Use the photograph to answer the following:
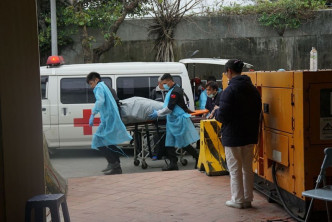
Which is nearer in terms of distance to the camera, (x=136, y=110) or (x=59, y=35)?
(x=136, y=110)

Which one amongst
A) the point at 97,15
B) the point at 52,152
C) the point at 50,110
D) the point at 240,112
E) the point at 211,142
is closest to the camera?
the point at 240,112

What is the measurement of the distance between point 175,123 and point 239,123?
12.2 ft

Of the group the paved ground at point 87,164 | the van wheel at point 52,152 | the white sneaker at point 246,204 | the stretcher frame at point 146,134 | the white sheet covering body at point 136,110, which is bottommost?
the paved ground at point 87,164

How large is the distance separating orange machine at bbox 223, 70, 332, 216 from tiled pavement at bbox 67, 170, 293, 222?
1.58 feet

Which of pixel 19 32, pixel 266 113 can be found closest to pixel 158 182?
pixel 266 113

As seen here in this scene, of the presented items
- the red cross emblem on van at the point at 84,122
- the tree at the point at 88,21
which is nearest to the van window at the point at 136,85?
the red cross emblem on van at the point at 84,122

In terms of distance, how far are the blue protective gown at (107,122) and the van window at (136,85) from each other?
2.02 m

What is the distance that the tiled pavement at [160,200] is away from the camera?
618 cm

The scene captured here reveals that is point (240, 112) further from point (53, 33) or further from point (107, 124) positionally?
point (53, 33)

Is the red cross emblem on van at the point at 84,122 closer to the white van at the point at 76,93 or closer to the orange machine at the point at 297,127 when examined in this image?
the white van at the point at 76,93

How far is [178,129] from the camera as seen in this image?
976 cm

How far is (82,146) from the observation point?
1148 centimetres

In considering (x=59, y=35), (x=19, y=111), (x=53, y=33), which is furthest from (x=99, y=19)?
(x=19, y=111)

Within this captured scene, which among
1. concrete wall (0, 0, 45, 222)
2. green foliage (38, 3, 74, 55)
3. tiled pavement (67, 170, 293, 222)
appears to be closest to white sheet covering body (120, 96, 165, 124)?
tiled pavement (67, 170, 293, 222)
